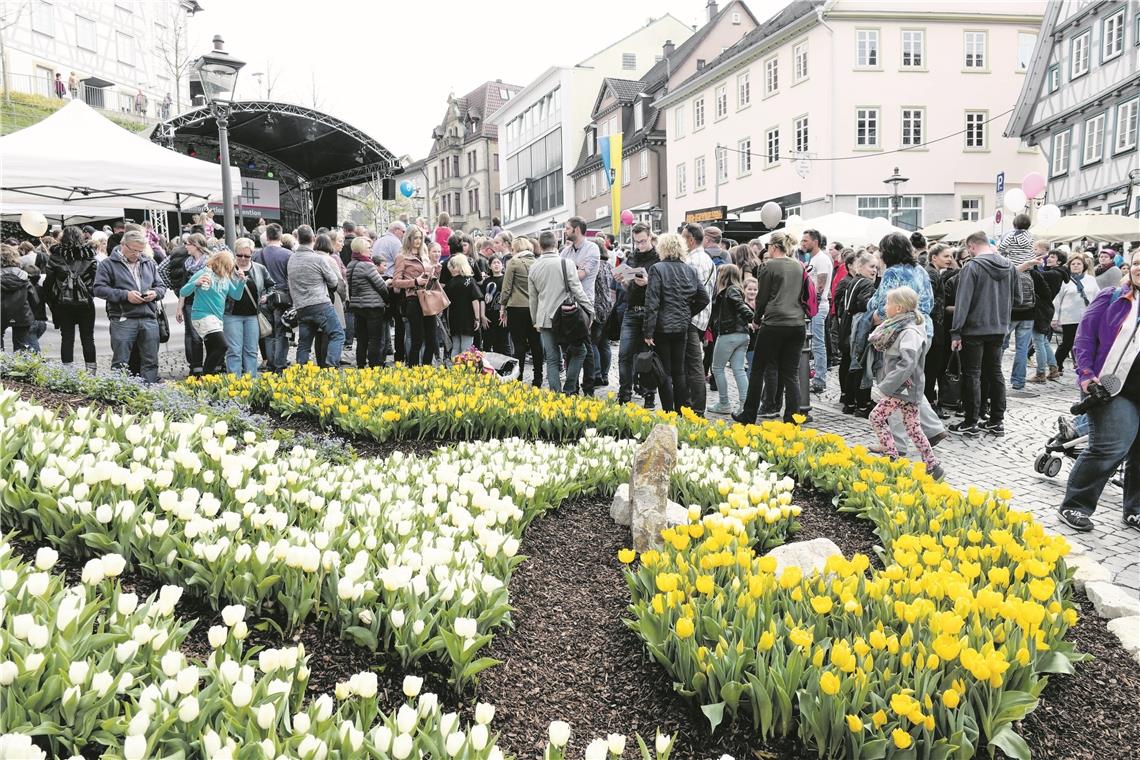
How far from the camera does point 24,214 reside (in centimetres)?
1412

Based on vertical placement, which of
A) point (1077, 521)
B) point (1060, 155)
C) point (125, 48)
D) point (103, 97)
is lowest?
point (1077, 521)

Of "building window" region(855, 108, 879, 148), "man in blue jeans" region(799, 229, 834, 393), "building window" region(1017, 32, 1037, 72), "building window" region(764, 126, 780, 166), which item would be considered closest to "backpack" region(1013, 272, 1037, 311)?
"man in blue jeans" region(799, 229, 834, 393)

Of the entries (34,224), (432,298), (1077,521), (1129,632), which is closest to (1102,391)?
(1077,521)

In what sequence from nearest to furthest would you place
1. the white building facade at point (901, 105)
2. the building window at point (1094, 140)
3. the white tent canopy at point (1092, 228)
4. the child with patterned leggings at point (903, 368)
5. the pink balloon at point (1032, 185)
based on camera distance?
1. the child with patterned leggings at point (903, 368)
2. the white tent canopy at point (1092, 228)
3. the pink balloon at point (1032, 185)
4. the building window at point (1094, 140)
5. the white building facade at point (901, 105)

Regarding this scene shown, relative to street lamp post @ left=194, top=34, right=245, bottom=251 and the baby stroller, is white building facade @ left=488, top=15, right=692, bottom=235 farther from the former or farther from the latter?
the baby stroller

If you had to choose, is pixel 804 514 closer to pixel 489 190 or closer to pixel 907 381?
pixel 907 381

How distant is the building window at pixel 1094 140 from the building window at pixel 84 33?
2048 inches

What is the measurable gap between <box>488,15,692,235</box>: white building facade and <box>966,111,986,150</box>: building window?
86.4 ft

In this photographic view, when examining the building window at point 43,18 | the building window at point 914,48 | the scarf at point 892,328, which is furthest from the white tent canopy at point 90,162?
the building window at point 43,18

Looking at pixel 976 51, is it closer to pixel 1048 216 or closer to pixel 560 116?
pixel 1048 216

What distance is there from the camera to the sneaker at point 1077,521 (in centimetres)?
565

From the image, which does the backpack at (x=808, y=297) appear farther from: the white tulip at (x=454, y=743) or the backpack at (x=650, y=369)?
the white tulip at (x=454, y=743)

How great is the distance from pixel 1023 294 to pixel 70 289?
12058 millimetres

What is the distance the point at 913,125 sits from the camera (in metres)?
31.7
